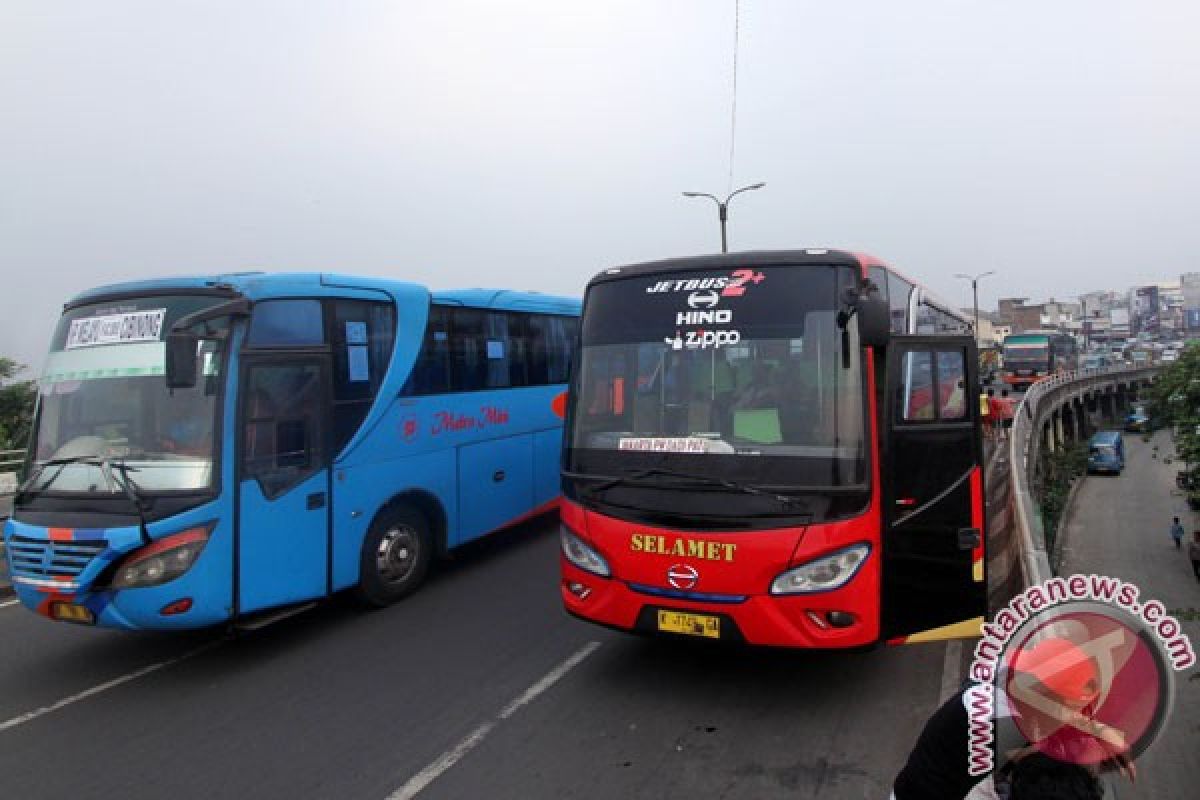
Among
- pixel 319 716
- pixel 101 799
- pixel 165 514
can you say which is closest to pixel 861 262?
pixel 319 716

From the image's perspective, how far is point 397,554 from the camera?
286 inches

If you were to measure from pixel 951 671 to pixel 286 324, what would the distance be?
5.74 meters

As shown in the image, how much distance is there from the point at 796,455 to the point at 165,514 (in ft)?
14.0

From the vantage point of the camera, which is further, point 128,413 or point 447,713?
point 128,413

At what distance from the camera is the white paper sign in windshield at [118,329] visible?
5.62m

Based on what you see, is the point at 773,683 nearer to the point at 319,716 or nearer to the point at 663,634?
the point at 663,634

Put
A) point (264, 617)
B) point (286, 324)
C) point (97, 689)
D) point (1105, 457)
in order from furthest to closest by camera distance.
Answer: point (1105, 457) → point (286, 324) → point (264, 617) → point (97, 689)

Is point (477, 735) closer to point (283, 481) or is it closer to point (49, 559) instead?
point (283, 481)

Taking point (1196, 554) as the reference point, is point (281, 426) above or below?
above

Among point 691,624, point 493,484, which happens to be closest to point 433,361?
point 493,484

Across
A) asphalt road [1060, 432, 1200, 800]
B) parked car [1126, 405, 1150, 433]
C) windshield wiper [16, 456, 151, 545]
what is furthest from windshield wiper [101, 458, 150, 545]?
parked car [1126, 405, 1150, 433]

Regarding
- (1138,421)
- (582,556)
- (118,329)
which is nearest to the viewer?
(582,556)

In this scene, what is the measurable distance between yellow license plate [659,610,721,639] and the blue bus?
3200mm

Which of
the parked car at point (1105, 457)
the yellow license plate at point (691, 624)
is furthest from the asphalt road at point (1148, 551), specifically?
the yellow license plate at point (691, 624)
